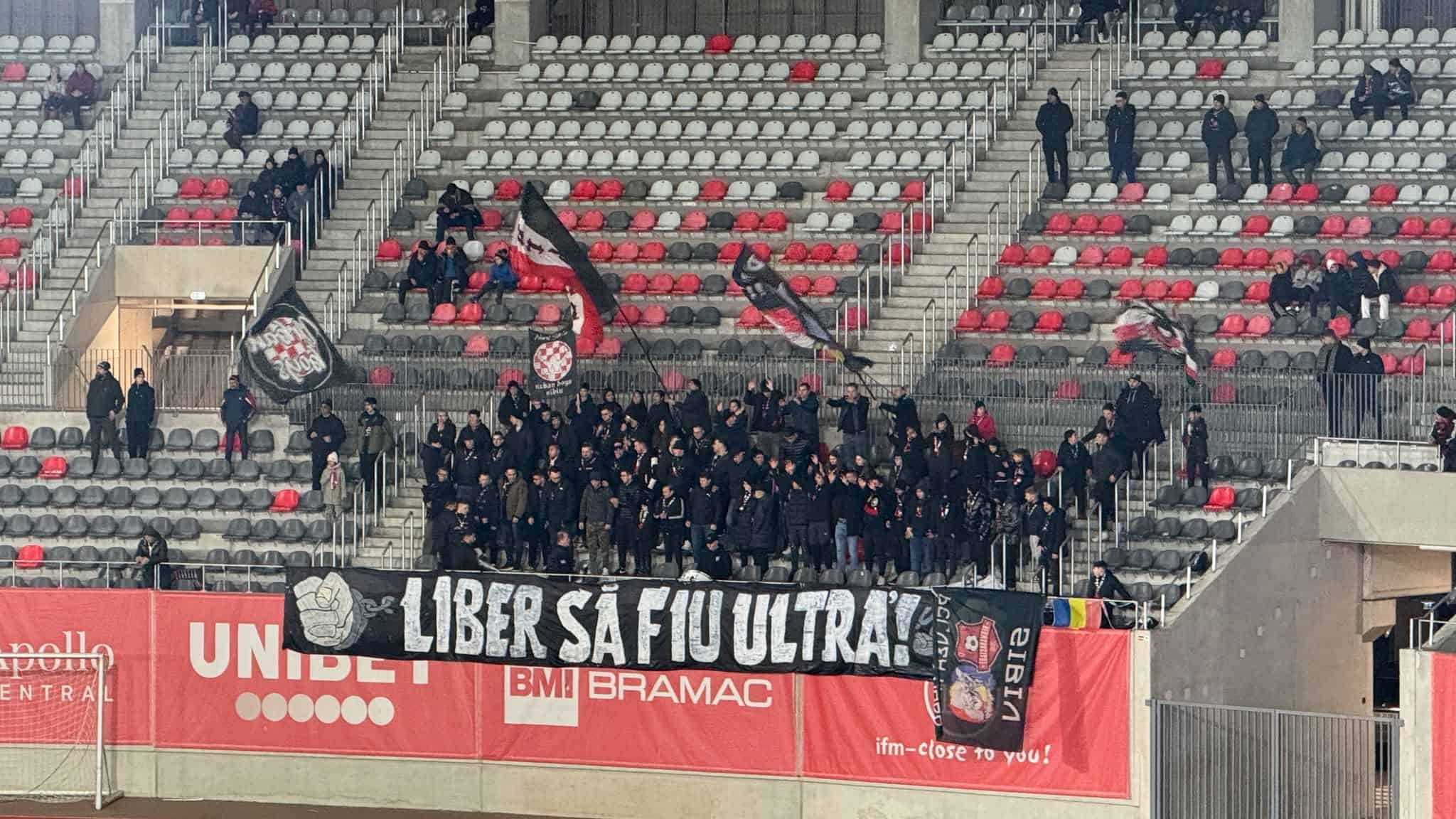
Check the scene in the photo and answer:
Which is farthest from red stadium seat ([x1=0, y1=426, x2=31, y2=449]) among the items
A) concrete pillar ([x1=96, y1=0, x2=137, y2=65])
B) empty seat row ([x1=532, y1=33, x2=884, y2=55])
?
empty seat row ([x1=532, y1=33, x2=884, y2=55])

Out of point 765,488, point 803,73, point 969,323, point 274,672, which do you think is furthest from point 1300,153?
point 274,672

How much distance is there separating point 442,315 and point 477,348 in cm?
102

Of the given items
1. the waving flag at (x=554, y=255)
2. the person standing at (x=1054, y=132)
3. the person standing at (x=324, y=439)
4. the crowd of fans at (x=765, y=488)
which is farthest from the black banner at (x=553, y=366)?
the person standing at (x=1054, y=132)

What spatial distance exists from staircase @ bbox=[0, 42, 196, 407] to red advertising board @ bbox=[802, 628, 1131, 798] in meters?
13.1

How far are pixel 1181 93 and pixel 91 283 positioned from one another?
15259mm

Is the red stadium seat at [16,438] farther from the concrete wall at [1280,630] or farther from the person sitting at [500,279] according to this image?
the concrete wall at [1280,630]

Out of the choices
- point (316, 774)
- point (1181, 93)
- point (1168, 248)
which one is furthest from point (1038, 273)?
point (316, 774)

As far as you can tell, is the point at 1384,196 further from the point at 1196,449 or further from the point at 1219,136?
the point at 1196,449

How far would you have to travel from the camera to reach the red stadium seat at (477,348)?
113 feet

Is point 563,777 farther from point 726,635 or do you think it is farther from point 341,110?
point 341,110

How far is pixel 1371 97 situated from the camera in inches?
1390

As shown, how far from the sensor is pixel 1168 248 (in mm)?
34500

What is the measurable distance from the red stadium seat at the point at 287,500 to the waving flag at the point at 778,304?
19.5 ft

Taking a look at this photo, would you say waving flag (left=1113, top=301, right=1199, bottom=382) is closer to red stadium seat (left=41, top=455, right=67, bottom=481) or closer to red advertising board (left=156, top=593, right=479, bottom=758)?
red advertising board (left=156, top=593, right=479, bottom=758)
